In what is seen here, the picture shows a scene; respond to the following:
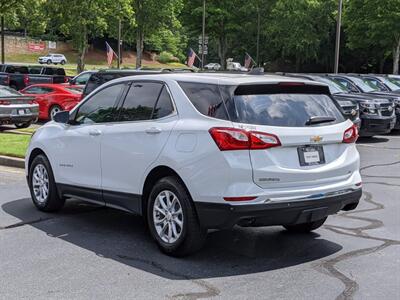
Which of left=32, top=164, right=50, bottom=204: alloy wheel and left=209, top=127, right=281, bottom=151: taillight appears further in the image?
left=32, top=164, right=50, bottom=204: alloy wheel

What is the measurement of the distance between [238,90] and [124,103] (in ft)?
5.20

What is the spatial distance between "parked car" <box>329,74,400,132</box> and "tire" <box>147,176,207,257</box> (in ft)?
36.3

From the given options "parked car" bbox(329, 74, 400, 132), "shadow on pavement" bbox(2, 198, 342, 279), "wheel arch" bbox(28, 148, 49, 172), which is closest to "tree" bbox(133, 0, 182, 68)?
"parked car" bbox(329, 74, 400, 132)

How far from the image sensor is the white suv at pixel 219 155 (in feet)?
Result: 17.2

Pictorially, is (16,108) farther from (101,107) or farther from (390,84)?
(390,84)

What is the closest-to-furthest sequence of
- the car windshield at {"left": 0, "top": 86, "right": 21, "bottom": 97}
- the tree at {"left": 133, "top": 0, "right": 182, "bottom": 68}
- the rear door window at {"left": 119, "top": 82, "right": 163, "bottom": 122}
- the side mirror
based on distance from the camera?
the rear door window at {"left": 119, "top": 82, "right": 163, "bottom": 122} → the side mirror → the car windshield at {"left": 0, "top": 86, "right": 21, "bottom": 97} → the tree at {"left": 133, "top": 0, "right": 182, "bottom": 68}

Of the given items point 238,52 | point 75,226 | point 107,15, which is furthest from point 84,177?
point 238,52

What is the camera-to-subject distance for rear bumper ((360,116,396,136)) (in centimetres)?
1570

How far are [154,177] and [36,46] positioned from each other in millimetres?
81849

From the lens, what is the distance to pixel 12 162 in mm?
Answer: 11406

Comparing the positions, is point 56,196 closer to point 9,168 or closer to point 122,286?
point 122,286

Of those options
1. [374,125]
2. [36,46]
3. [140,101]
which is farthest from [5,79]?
[36,46]

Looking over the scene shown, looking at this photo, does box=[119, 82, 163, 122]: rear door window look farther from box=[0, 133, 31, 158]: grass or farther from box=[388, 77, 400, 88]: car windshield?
box=[388, 77, 400, 88]: car windshield

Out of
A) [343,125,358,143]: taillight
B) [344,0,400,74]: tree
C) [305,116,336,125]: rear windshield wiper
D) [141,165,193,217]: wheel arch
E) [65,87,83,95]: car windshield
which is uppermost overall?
[344,0,400,74]: tree
